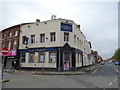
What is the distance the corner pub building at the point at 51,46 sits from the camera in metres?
18.4

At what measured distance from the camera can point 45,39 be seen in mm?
19672

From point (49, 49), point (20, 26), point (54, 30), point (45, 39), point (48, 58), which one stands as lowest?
point (48, 58)

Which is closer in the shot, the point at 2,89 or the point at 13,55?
the point at 2,89

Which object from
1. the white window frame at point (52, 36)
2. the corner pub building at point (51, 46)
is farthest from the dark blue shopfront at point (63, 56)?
the white window frame at point (52, 36)

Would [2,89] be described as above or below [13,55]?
below

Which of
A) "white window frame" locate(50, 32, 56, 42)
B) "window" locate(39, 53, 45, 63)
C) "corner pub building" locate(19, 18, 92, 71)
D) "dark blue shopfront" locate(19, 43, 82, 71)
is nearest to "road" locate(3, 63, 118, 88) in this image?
"dark blue shopfront" locate(19, 43, 82, 71)

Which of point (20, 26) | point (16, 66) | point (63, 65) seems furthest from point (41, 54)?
point (20, 26)

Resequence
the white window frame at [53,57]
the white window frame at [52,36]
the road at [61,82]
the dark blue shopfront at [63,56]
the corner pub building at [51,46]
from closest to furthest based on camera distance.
A: the road at [61,82], the dark blue shopfront at [63,56], the corner pub building at [51,46], the white window frame at [53,57], the white window frame at [52,36]

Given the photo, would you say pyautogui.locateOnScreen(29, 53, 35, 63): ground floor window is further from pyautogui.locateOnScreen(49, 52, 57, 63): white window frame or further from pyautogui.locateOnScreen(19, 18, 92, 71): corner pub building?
pyautogui.locateOnScreen(49, 52, 57, 63): white window frame

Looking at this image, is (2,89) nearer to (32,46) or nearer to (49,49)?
(49,49)

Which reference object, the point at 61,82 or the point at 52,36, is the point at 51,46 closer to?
the point at 52,36

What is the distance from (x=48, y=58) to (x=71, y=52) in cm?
376

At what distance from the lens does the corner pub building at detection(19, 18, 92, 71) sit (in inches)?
725

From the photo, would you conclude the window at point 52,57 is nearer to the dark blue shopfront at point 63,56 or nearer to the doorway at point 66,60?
the dark blue shopfront at point 63,56
